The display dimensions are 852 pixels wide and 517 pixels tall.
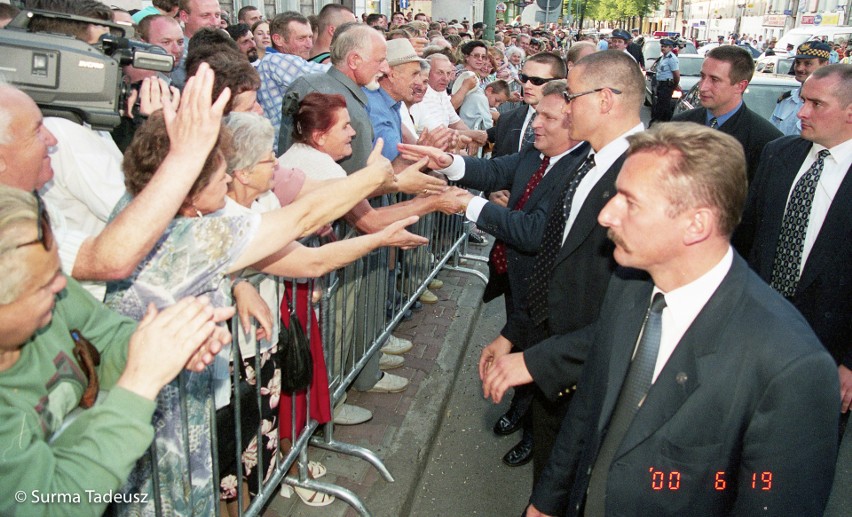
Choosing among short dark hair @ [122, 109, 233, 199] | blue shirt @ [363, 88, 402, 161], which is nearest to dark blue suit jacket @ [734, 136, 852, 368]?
blue shirt @ [363, 88, 402, 161]

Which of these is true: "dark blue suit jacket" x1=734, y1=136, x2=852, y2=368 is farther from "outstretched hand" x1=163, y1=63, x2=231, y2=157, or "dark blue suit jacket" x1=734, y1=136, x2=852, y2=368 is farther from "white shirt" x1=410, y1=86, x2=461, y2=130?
"white shirt" x1=410, y1=86, x2=461, y2=130

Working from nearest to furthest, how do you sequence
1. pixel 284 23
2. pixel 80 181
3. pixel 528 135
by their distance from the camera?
pixel 80 181, pixel 528 135, pixel 284 23

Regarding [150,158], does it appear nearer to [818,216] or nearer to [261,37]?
[818,216]

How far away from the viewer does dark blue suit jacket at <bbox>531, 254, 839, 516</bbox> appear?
5.71 ft

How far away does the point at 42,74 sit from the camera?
8.20ft

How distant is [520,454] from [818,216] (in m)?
2.33

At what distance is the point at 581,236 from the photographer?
2818 millimetres

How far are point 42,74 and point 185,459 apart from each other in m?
1.63

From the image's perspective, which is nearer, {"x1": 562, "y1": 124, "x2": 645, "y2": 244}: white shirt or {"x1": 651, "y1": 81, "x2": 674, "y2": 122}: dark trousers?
{"x1": 562, "y1": 124, "x2": 645, "y2": 244}: white shirt

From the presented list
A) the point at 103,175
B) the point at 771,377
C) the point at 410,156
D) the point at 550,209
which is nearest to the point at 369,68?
the point at 410,156

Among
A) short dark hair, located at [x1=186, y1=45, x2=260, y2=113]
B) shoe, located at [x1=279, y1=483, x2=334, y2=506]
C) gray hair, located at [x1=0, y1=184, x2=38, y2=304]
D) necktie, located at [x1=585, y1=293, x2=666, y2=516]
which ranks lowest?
shoe, located at [x1=279, y1=483, x2=334, y2=506]

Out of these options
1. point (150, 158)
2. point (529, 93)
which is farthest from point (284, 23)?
point (150, 158)

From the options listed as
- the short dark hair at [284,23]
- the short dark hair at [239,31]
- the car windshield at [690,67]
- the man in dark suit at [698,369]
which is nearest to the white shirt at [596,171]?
the man in dark suit at [698,369]

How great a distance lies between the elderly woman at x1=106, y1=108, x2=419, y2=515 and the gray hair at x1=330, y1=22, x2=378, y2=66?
2238 millimetres
